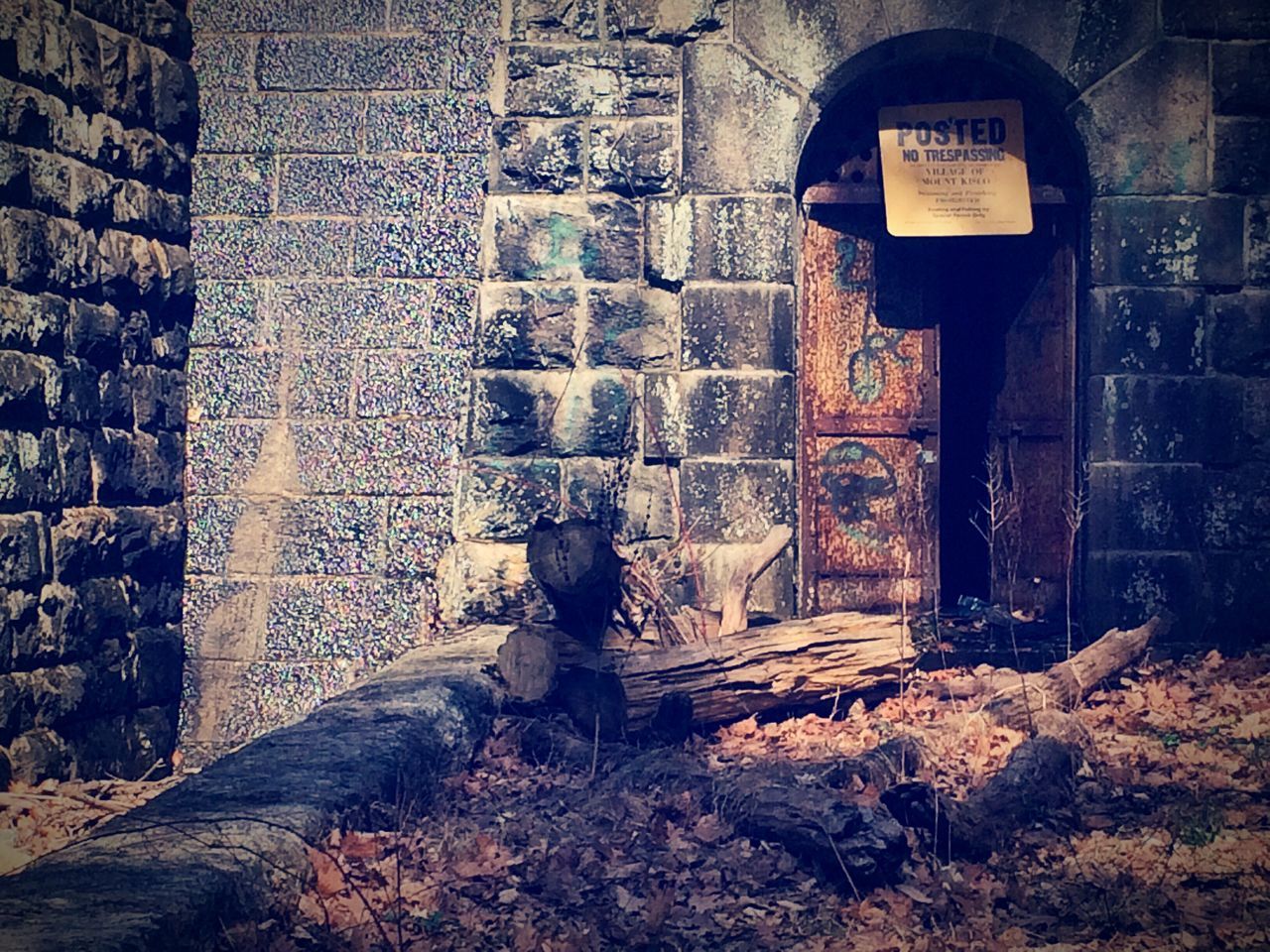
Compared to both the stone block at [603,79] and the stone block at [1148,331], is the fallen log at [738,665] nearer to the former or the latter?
the stone block at [1148,331]

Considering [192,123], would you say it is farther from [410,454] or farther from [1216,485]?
[1216,485]

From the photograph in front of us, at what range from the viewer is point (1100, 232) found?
17.0 feet

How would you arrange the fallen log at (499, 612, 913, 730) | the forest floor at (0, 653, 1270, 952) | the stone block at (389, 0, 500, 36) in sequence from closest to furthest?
the forest floor at (0, 653, 1270, 952) < the fallen log at (499, 612, 913, 730) < the stone block at (389, 0, 500, 36)

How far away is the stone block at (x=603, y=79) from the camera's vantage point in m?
5.26

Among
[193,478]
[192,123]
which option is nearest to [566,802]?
[193,478]

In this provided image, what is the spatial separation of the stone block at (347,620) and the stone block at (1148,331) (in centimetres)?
317

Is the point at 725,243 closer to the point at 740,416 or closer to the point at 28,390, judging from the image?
the point at 740,416

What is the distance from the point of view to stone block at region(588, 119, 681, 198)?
207 inches

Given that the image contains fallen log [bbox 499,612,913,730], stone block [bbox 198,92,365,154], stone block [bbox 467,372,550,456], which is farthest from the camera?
stone block [bbox 198,92,365,154]

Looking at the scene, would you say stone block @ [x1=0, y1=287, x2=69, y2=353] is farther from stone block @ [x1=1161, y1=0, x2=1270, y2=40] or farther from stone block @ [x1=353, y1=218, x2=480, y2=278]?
stone block @ [x1=1161, y1=0, x2=1270, y2=40]

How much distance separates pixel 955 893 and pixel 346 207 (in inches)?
160

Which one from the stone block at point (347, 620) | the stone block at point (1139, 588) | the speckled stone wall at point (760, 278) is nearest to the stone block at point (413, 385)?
the speckled stone wall at point (760, 278)

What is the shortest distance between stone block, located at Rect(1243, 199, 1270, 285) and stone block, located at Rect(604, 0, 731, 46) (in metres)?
2.36

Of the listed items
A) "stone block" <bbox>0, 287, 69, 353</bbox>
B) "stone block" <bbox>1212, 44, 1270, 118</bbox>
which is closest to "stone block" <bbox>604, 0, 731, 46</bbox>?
"stone block" <bbox>1212, 44, 1270, 118</bbox>
